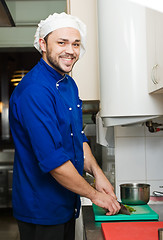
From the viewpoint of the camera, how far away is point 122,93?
166 centimetres

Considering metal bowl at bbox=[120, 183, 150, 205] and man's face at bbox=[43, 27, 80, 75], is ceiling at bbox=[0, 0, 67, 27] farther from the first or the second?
metal bowl at bbox=[120, 183, 150, 205]

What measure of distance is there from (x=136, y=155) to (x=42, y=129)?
2.78 feet

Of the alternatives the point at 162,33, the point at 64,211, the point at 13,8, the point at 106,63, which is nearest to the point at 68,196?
the point at 64,211

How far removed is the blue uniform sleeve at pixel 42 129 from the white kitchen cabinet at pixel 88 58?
85cm

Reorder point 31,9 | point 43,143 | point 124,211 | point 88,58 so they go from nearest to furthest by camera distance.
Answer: point 43,143
point 124,211
point 88,58
point 31,9

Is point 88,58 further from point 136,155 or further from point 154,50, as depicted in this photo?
point 154,50

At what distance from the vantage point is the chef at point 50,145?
1.39 metres

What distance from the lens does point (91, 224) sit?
1436 millimetres

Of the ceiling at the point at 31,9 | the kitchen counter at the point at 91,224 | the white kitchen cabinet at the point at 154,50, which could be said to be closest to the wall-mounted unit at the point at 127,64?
the white kitchen cabinet at the point at 154,50

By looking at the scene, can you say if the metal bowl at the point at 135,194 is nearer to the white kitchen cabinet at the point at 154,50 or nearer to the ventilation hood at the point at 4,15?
the white kitchen cabinet at the point at 154,50

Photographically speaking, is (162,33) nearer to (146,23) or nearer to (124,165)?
(146,23)

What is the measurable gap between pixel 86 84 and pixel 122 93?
636mm

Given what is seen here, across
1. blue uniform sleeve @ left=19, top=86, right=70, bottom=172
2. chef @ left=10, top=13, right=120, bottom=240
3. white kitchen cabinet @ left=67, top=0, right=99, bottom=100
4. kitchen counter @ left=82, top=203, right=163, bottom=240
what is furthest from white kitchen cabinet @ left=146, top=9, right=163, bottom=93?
white kitchen cabinet @ left=67, top=0, right=99, bottom=100

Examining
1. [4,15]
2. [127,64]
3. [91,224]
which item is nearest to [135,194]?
[91,224]
